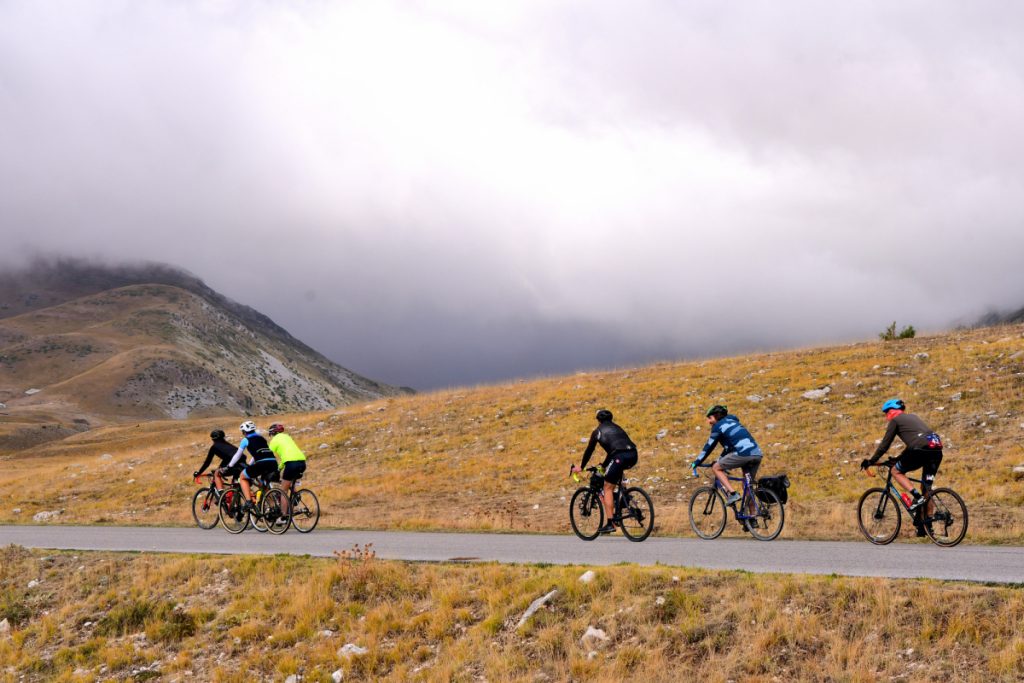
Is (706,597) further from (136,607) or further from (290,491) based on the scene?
(290,491)

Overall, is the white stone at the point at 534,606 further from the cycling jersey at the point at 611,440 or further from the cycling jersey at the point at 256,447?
the cycling jersey at the point at 256,447

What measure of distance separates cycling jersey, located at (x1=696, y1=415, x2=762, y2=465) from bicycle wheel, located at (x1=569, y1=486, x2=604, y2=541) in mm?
2372

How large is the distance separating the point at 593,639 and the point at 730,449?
224 inches

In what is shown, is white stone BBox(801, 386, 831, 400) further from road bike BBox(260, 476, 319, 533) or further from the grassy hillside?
road bike BBox(260, 476, 319, 533)

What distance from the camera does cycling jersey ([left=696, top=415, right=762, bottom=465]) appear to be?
46.7ft

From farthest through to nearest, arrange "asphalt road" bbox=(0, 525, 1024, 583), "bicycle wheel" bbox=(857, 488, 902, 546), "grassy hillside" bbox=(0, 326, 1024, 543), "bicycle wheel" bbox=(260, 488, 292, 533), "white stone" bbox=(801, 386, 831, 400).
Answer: "white stone" bbox=(801, 386, 831, 400), "grassy hillside" bbox=(0, 326, 1024, 543), "bicycle wheel" bbox=(260, 488, 292, 533), "bicycle wheel" bbox=(857, 488, 902, 546), "asphalt road" bbox=(0, 525, 1024, 583)

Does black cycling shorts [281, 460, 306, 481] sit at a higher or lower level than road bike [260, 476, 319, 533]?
higher

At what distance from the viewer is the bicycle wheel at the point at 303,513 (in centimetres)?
1878

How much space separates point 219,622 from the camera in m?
12.8

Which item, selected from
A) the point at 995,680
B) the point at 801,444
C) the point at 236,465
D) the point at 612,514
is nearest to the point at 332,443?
the point at 236,465

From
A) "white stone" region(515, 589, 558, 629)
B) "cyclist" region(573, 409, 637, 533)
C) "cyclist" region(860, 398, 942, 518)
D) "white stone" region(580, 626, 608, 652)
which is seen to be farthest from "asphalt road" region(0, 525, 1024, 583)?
"white stone" region(580, 626, 608, 652)

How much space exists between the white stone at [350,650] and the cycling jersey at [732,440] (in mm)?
6790

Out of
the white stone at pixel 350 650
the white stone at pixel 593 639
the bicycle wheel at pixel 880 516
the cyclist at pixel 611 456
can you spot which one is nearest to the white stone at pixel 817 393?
the bicycle wheel at pixel 880 516

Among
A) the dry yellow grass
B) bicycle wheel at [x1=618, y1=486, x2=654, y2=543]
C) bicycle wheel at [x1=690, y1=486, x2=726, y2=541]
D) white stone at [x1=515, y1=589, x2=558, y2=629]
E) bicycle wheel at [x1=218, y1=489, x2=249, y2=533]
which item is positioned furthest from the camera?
bicycle wheel at [x1=218, y1=489, x2=249, y2=533]
